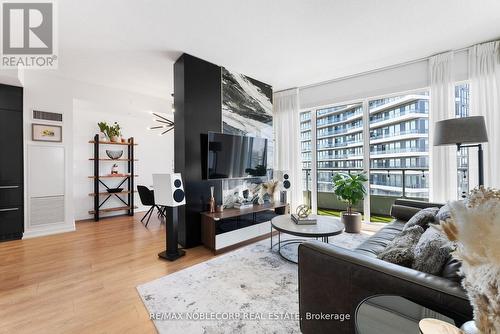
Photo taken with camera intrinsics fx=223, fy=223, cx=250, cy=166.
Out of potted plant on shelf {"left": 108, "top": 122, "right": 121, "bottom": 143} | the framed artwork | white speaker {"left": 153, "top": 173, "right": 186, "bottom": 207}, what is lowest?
white speaker {"left": 153, "top": 173, "right": 186, "bottom": 207}

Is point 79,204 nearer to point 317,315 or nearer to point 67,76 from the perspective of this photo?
point 67,76

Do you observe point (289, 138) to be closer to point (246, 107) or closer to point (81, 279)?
point (246, 107)

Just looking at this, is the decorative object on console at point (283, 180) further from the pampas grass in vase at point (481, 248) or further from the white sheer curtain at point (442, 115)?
the pampas grass in vase at point (481, 248)

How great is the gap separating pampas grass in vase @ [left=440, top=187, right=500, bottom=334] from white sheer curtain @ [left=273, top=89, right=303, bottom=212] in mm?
4123

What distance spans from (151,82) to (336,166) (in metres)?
4.00

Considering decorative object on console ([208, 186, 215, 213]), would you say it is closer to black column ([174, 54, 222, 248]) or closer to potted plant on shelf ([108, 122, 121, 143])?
black column ([174, 54, 222, 248])

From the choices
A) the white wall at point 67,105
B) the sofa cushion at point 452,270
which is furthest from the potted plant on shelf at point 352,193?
the white wall at point 67,105

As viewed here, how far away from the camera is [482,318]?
573mm

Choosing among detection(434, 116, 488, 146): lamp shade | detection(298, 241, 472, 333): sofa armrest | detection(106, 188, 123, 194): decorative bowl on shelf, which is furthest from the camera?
detection(106, 188, 123, 194): decorative bowl on shelf

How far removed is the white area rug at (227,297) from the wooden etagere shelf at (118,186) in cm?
338

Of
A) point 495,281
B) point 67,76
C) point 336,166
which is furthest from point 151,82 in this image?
point 495,281

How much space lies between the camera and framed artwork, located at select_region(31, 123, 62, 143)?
12.1ft

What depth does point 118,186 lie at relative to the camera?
17.3 feet

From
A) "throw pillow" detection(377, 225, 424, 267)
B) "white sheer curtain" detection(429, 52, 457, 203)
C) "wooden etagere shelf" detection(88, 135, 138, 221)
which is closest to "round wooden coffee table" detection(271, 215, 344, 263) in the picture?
"throw pillow" detection(377, 225, 424, 267)
